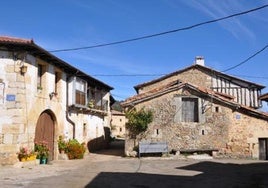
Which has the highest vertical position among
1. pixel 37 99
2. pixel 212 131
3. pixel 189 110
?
pixel 37 99

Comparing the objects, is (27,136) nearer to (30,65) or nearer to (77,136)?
(30,65)

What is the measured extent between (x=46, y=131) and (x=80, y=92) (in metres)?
4.78

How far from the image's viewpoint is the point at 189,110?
68.5 ft

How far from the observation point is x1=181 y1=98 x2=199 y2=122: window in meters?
20.8

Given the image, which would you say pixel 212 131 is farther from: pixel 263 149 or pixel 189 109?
pixel 263 149

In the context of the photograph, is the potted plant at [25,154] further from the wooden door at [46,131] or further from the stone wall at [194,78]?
the stone wall at [194,78]

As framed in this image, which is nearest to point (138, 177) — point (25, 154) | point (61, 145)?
point (25, 154)

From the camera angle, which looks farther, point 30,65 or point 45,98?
point 45,98

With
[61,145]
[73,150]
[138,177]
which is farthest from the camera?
[73,150]

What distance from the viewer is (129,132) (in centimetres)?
2059

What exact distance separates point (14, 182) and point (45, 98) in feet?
23.6

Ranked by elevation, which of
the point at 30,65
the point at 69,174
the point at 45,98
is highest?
the point at 30,65

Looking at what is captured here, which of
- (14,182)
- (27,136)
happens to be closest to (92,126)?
(27,136)

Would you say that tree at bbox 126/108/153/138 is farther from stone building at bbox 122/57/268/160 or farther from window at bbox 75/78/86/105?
window at bbox 75/78/86/105
